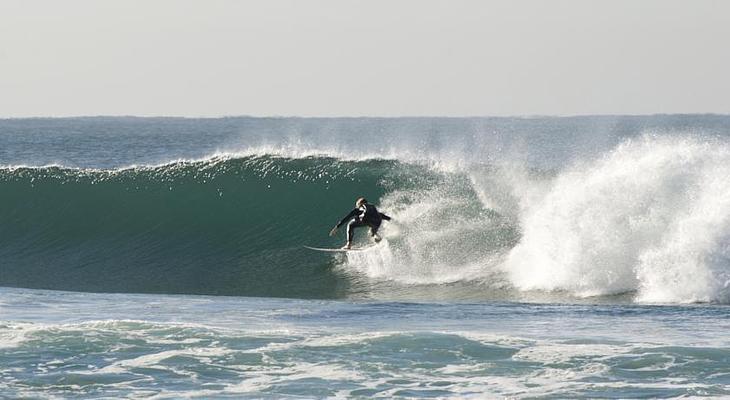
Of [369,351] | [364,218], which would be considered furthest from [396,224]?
[369,351]

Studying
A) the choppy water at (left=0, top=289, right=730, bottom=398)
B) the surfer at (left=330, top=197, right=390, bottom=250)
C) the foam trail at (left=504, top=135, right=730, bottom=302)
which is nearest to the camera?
the choppy water at (left=0, top=289, right=730, bottom=398)

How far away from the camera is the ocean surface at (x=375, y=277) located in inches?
430

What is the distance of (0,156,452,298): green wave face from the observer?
19094 mm

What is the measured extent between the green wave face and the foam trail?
10.7 ft

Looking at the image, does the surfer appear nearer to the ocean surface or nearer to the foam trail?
the ocean surface

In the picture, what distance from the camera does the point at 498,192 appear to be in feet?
67.7

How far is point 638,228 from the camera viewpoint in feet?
56.0

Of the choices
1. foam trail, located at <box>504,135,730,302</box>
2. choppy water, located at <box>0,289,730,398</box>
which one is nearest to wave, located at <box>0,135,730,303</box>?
foam trail, located at <box>504,135,730,302</box>

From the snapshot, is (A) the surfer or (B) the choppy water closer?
(B) the choppy water

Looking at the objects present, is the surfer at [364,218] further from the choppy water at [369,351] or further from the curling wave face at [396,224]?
the choppy water at [369,351]

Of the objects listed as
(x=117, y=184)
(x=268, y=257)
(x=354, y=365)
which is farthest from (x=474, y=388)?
(x=117, y=184)

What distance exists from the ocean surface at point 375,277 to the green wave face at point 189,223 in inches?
2.2

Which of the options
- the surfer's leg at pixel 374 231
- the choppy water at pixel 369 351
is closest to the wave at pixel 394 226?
the surfer's leg at pixel 374 231

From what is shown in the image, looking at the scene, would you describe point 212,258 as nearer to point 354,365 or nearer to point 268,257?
point 268,257
